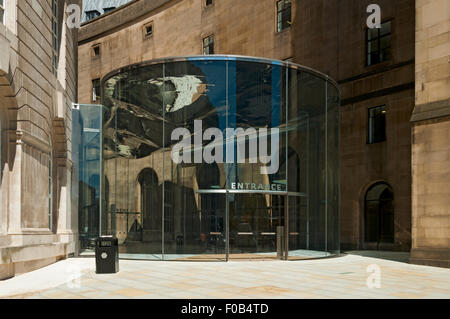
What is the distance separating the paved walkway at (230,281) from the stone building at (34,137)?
1086mm

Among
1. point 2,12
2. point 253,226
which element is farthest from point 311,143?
point 2,12

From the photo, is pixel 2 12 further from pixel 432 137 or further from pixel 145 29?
pixel 145 29

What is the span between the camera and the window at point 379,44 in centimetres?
2786

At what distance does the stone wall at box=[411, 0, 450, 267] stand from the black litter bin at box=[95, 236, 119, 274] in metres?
10.3

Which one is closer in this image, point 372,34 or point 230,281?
point 230,281

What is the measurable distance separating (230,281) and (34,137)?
726 centimetres

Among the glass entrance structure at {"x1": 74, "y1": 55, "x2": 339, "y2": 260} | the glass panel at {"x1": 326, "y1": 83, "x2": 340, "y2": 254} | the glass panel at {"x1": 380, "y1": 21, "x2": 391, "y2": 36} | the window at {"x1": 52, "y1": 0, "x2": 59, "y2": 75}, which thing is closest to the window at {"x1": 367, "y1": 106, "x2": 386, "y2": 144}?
the glass panel at {"x1": 380, "y1": 21, "x2": 391, "y2": 36}

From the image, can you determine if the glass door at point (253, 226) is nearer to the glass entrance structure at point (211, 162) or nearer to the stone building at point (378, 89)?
the glass entrance structure at point (211, 162)

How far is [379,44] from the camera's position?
28234mm

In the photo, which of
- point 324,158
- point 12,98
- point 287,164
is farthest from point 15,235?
point 324,158

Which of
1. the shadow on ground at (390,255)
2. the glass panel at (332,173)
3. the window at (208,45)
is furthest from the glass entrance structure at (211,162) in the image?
the window at (208,45)

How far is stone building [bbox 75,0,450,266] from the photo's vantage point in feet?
60.4

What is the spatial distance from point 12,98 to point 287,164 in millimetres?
9444

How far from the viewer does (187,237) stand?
18.3 m
